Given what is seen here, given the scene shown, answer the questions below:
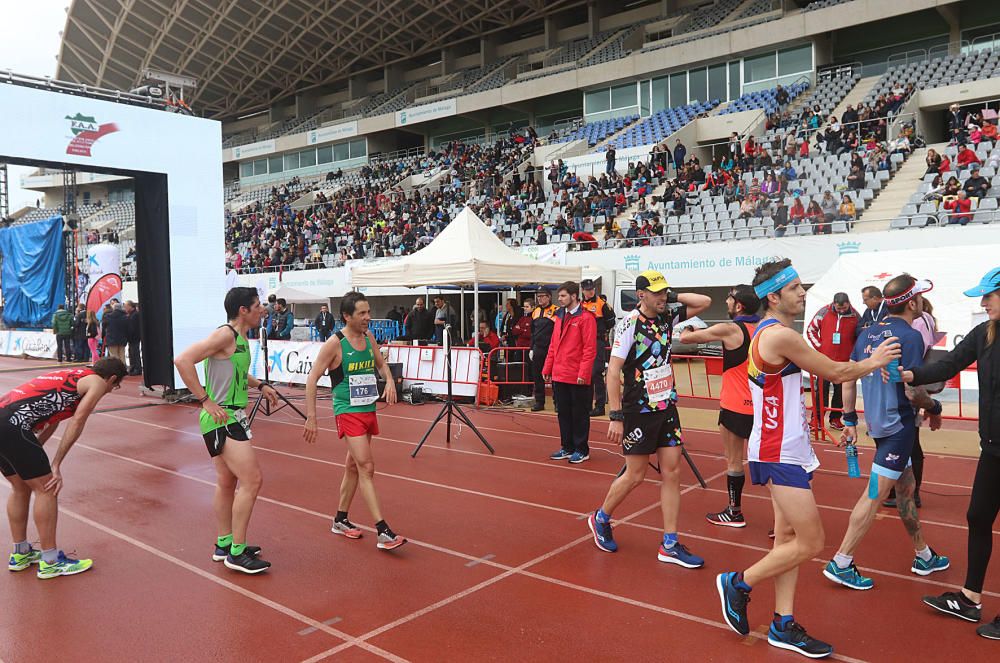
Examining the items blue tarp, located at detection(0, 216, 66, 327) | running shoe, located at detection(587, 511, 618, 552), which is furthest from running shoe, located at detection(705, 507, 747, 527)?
blue tarp, located at detection(0, 216, 66, 327)

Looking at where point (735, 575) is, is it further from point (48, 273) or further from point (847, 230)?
point (48, 273)

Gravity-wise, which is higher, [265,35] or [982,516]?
[265,35]

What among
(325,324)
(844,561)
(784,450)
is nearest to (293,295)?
(325,324)

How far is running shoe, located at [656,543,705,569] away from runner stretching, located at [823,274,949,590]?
799 mm

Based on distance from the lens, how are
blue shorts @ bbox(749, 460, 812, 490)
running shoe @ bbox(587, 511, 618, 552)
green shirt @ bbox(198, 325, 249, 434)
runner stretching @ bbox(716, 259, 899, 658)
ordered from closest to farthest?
runner stretching @ bbox(716, 259, 899, 658)
blue shorts @ bbox(749, 460, 812, 490)
green shirt @ bbox(198, 325, 249, 434)
running shoe @ bbox(587, 511, 618, 552)

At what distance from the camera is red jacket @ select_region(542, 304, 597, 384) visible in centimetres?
785

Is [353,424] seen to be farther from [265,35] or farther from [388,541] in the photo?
[265,35]

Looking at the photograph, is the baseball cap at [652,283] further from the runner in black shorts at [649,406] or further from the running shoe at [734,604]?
the running shoe at [734,604]

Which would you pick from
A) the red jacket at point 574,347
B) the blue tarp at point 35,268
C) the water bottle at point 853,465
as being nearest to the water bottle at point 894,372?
the water bottle at point 853,465

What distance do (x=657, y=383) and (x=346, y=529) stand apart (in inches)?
107

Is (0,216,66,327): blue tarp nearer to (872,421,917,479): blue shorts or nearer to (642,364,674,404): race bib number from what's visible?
(642,364,674,404): race bib number

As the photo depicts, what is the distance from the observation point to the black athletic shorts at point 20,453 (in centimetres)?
447

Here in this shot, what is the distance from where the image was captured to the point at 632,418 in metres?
4.91

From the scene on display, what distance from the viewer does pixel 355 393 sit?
17.1 ft
